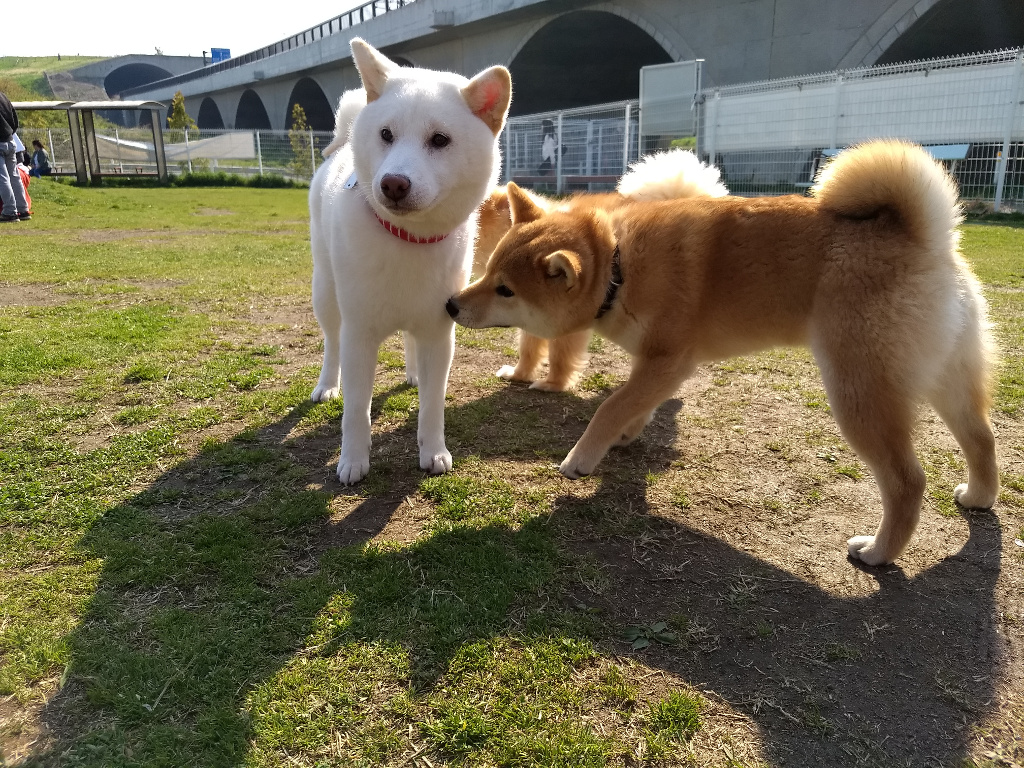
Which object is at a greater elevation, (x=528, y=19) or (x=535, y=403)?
(x=528, y=19)

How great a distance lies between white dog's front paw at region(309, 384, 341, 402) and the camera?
3.95 m

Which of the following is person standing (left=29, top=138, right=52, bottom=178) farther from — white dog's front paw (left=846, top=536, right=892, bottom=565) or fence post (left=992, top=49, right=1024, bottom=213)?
white dog's front paw (left=846, top=536, right=892, bottom=565)

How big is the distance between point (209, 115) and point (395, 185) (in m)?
77.1

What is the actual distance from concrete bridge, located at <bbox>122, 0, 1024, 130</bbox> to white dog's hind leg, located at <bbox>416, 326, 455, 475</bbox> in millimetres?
17775

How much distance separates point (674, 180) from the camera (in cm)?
410

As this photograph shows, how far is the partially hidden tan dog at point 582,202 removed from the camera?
4.08 metres

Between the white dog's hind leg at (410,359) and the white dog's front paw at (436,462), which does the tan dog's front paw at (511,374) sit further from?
the white dog's front paw at (436,462)

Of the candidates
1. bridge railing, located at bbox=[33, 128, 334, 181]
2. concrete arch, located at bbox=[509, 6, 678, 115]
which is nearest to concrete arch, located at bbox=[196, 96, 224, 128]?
bridge railing, located at bbox=[33, 128, 334, 181]

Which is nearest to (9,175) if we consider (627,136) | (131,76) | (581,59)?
(627,136)

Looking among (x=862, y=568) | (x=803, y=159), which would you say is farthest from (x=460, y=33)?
(x=862, y=568)

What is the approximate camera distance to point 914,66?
1245cm

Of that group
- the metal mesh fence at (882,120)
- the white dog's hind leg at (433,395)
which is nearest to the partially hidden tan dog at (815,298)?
the white dog's hind leg at (433,395)

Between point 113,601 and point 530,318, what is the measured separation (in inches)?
77.5

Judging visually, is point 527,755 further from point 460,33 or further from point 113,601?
point 460,33
